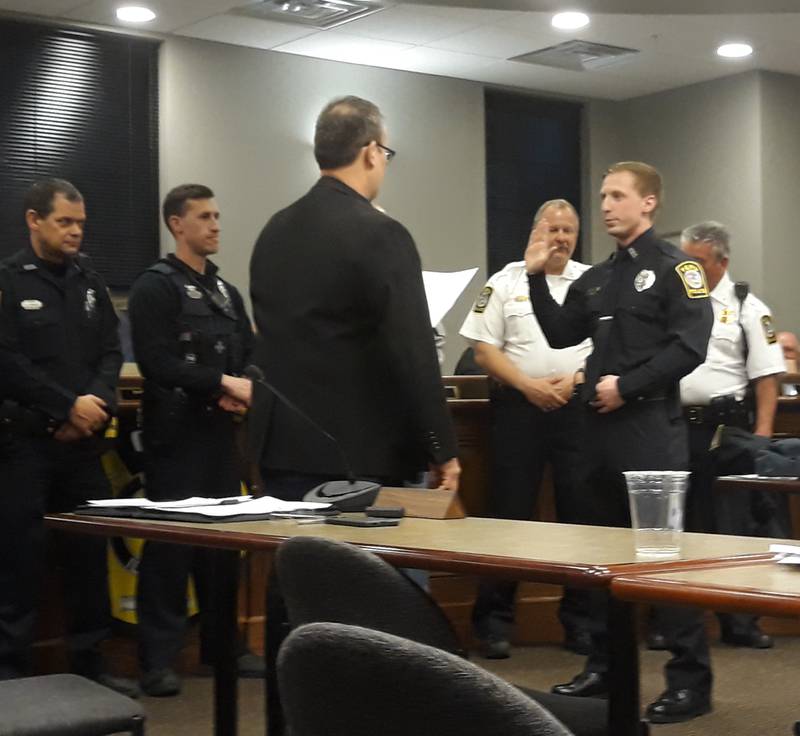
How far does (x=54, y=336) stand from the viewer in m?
3.75

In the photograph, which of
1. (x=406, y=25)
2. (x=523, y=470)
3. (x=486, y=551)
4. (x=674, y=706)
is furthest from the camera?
(x=406, y=25)

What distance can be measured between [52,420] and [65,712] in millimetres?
1811

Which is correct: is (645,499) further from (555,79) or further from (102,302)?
(555,79)

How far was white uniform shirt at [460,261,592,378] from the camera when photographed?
432cm

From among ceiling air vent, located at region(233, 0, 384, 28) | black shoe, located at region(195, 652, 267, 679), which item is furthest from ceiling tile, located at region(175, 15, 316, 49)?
black shoe, located at region(195, 652, 267, 679)

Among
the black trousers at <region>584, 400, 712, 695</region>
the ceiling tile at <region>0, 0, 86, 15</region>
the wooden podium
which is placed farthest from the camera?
the ceiling tile at <region>0, 0, 86, 15</region>

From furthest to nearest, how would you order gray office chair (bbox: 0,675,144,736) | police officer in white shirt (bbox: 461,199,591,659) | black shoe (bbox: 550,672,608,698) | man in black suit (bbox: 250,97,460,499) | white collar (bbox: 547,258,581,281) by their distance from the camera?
1. white collar (bbox: 547,258,581,281)
2. police officer in white shirt (bbox: 461,199,591,659)
3. black shoe (bbox: 550,672,608,698)
4. man in black suit (bbox: 250,97,460,499)
5. gray office chair (bbox: 0,675,144,736)

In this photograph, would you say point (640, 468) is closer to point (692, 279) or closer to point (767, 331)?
point (692, 279)

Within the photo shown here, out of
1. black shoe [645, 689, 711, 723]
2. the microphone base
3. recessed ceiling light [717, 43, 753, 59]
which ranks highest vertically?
recessed ceiling light [717, 43, 753, 59]

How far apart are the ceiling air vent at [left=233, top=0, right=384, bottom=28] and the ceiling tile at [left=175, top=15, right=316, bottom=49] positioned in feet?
0.23

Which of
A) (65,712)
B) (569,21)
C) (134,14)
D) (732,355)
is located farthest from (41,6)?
(65,712)

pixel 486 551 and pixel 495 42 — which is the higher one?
pixel 495 42

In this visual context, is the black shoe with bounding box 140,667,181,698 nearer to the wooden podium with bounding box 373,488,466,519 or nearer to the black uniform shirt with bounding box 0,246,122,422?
the black uniform shirt with bounding box 0,246,122,422

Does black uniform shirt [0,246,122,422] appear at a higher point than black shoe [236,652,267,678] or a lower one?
higher
